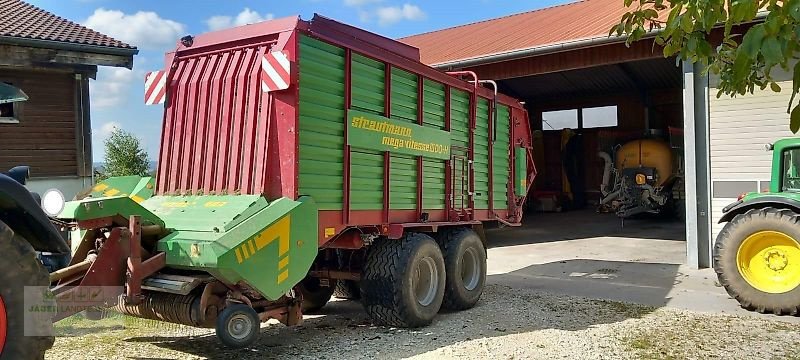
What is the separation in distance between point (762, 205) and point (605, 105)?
1550 cm

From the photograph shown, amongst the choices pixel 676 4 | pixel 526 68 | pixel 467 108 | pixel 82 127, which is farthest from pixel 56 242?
pixel 526 68

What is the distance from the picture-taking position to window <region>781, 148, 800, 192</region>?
292 inches

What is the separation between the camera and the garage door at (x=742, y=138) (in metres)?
9.60

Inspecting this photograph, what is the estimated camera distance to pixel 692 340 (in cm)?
590

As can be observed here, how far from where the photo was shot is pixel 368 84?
5934 mm

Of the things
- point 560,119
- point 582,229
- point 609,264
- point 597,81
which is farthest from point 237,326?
point 560,119

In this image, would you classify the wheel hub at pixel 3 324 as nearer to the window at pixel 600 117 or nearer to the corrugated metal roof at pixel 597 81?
the corrugated metal roof at pixel 597 81

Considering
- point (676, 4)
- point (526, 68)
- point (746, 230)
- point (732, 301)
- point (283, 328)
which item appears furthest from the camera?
point (526, 68)

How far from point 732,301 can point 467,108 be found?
3983mm

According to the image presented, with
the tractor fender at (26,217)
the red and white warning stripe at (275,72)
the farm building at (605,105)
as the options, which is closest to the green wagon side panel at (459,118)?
the farm building at (605,105)

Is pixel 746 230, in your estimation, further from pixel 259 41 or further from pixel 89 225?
pixel 89 225

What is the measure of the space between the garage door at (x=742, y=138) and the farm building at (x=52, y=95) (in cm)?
997

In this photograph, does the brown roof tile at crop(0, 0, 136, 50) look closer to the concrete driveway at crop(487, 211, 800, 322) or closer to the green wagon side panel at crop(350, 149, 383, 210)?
the green wagon side panel at crop(350, 149, 383, 210)

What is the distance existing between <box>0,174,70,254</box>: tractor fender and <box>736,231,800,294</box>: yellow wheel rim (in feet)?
22.6
